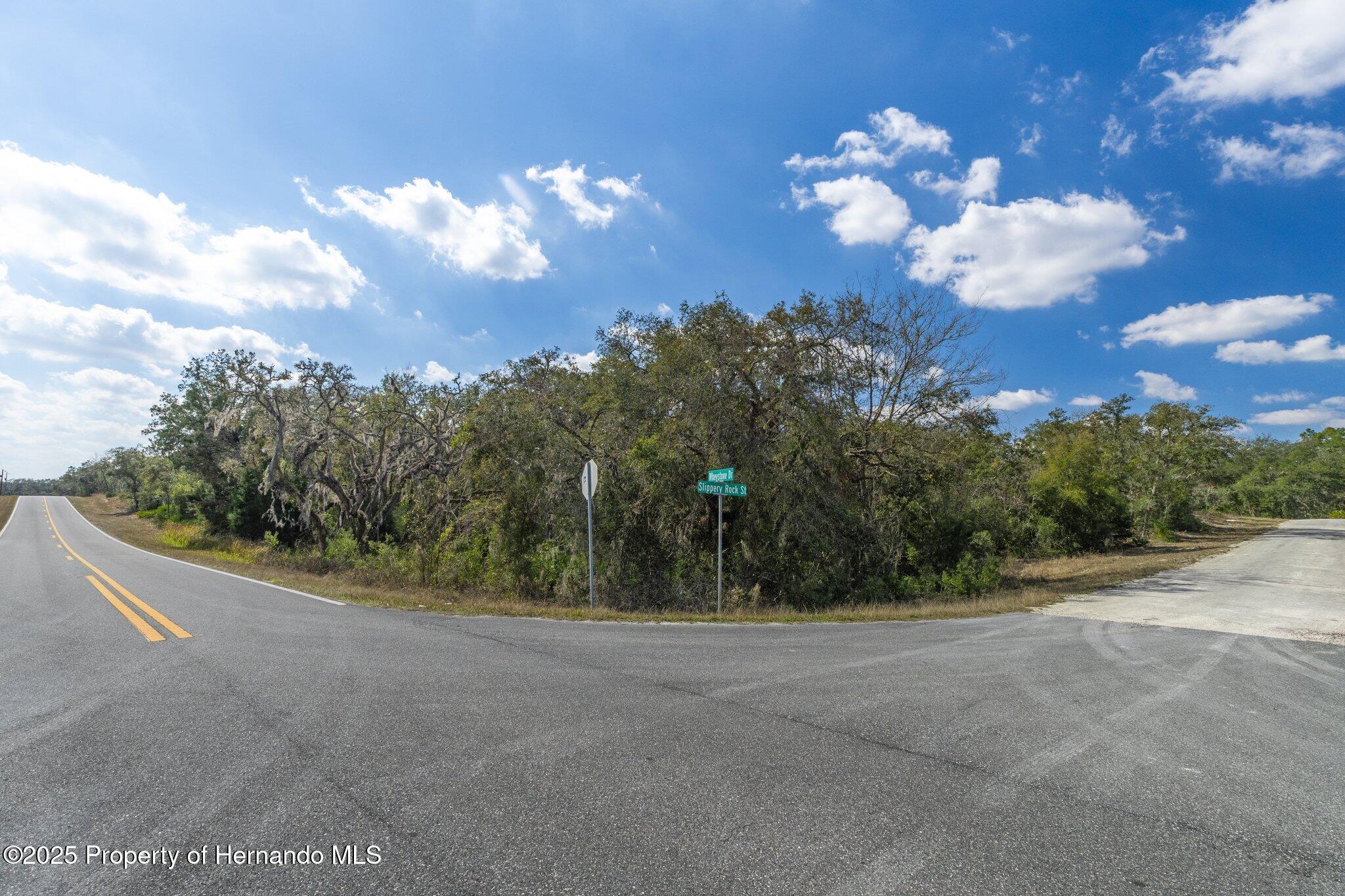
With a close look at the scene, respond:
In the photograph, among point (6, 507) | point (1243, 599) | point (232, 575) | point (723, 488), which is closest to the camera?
point (723, 488)

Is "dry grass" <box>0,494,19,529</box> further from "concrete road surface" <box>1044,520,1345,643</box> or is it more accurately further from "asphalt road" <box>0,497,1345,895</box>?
"concrete road surface" <box>1044,520,1345,643</box>

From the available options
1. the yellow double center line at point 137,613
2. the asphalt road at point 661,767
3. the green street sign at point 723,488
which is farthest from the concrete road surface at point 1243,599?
the yellow double center line at point 137,613

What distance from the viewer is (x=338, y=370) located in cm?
1795

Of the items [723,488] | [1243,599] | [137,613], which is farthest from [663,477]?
[1243,599]

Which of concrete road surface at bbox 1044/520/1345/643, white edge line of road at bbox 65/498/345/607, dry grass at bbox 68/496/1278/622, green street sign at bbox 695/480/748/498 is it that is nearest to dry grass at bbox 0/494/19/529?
dry grass at bbox 68/496/1278/622

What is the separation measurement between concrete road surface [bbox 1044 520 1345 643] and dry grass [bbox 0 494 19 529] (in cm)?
5706

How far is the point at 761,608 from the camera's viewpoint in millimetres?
13055

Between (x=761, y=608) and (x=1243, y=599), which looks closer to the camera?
(x=761, y=608)

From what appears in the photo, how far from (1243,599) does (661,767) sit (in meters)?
17.1

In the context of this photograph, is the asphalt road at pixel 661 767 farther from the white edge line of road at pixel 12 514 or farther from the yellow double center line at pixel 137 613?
the white edge line of road at pixel 12 514

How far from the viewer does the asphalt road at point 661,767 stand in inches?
94.4

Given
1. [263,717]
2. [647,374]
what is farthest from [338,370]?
[263,717]

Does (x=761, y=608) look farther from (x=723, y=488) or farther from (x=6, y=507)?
(x=6, y=507)

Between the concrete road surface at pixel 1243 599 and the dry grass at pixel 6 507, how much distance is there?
5706 cm
